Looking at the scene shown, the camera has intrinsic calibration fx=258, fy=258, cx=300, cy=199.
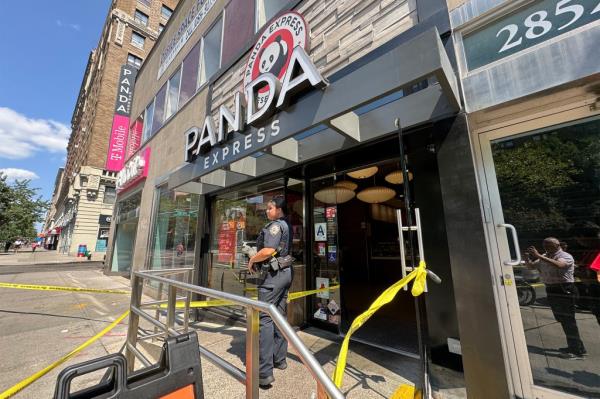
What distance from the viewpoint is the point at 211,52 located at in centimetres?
736

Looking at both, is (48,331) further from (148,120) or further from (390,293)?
(148,120)

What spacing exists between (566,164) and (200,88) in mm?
7507

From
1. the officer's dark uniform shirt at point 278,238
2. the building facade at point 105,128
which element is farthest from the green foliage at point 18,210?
the officer's dark uniform shirt at point 278,238

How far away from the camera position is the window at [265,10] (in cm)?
539

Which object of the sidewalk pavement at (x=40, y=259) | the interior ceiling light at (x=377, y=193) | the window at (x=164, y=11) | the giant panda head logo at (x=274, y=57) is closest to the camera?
the giant panda head logo at (x=274, y=57)

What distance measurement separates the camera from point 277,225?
3111 mm

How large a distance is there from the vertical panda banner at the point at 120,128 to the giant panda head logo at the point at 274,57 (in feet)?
38.5

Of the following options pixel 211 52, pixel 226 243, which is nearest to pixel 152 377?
pixel 226 243

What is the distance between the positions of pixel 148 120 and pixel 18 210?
98.8 feet

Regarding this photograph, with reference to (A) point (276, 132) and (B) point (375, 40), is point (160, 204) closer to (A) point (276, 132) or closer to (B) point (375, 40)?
(A) point (276, 132)

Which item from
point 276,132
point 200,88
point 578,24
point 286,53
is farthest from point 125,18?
point 578,24

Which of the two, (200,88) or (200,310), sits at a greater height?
(200,88)

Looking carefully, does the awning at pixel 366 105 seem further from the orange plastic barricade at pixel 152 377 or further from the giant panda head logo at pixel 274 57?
the orange plastic barricade at pixel 152 377

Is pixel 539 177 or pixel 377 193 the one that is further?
pixel 377 193
